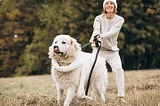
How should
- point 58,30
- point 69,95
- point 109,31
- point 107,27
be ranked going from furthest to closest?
point 58,30 → point 107,27 → point 109,31 → point 69,95

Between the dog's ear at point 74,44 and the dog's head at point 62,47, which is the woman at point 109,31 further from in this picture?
the dog's head at point 62,47

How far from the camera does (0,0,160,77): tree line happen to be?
32.7 m

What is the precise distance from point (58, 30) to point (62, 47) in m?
27.3

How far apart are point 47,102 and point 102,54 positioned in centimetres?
173

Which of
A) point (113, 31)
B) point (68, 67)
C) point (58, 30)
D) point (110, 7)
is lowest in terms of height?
point (58, 30)

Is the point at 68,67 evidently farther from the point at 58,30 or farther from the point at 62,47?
the point at 58,30

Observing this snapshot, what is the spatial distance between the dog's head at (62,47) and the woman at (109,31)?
1.01 metres

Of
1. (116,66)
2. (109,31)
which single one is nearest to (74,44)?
(109,31)

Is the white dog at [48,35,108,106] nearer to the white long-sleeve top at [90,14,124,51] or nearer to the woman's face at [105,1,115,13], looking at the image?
the white long-sleeve top at [90,14,124,51]

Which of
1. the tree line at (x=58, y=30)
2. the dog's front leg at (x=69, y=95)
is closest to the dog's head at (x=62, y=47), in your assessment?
the dog's front leg at (x=69, y=95)

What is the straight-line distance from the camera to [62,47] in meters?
6.91

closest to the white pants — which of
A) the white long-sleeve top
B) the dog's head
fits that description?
the white long-sleeve top

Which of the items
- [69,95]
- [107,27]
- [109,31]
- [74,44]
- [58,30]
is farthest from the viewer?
[58,30]

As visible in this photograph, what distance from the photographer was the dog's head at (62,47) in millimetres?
6846
